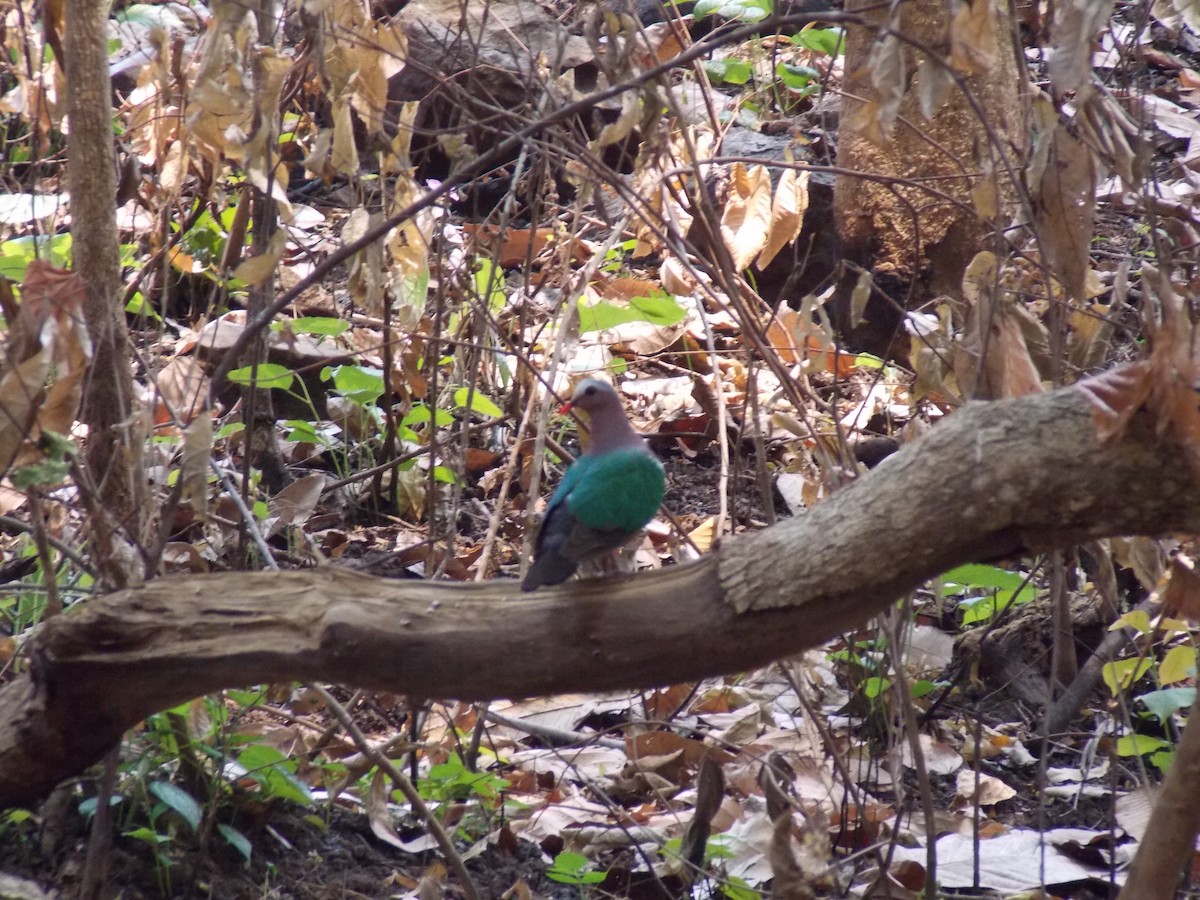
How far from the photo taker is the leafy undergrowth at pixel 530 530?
2.38 m

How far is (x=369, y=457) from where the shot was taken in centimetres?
440

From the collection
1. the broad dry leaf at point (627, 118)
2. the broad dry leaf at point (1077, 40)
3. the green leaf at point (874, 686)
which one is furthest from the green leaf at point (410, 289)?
the broad dry leaf at point (1077, 40)

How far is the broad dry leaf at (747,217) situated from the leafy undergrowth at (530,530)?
0.01m

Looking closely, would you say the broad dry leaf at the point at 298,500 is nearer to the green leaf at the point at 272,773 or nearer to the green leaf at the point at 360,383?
the green leaf at the point at 360,383

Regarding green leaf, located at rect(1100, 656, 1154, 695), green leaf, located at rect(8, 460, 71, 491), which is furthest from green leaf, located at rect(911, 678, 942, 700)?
green leaf, located at rect(8, 460, 71, 491)

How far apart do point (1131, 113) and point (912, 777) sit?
5.99ft

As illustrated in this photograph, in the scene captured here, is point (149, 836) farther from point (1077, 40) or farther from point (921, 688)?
point (1077, 40)

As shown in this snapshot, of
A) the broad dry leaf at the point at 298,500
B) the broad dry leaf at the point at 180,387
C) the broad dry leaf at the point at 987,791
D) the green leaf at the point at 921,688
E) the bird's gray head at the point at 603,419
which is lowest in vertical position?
the broad dry leaf at the point at 987,791

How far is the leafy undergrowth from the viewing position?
2379 mm

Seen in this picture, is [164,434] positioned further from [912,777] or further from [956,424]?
[956,424]

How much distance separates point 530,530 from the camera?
2.84 metres

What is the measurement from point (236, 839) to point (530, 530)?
3.01 feet

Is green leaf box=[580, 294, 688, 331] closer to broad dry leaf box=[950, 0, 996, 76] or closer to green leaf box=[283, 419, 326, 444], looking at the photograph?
green leaf box=[283, 419, 326, 444]

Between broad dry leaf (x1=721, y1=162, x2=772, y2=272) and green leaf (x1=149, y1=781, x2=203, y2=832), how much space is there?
191 centimetres
